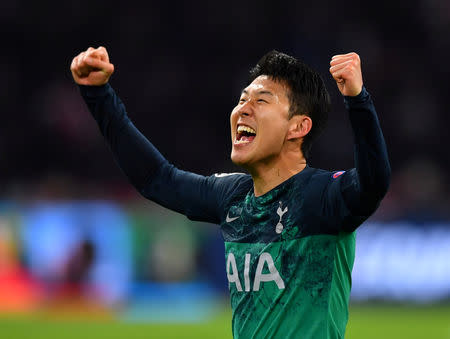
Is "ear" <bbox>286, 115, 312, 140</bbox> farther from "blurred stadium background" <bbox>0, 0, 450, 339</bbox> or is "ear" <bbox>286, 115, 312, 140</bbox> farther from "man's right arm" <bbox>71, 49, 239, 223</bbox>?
"blurred stadium background" <bbox>0, 0, 450, 339</bbox>

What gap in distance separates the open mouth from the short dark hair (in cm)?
21

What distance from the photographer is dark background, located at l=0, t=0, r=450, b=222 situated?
14.5 metres

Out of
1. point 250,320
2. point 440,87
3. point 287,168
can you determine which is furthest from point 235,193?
point 440,87

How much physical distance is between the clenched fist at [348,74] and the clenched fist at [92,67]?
1262 millimetres

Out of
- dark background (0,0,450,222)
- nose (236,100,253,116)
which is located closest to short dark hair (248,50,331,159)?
nose (236,100,253,116)

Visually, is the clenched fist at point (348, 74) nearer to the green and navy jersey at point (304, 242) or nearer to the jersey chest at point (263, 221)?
the green and navy jersey at point (304, 242)

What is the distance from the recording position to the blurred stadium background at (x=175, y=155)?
12258 millimetres

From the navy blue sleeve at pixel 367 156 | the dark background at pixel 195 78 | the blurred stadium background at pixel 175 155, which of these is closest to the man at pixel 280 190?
the navy blue sleeve at pixel 367 156

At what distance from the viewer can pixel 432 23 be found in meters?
17.3

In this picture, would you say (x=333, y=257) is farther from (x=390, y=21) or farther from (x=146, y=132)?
(x=390, y=21)

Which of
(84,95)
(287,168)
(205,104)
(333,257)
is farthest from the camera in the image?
(205,104)

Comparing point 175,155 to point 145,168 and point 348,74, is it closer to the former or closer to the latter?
point 145,168

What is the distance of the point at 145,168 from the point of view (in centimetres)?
427

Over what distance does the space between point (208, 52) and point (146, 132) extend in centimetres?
277
